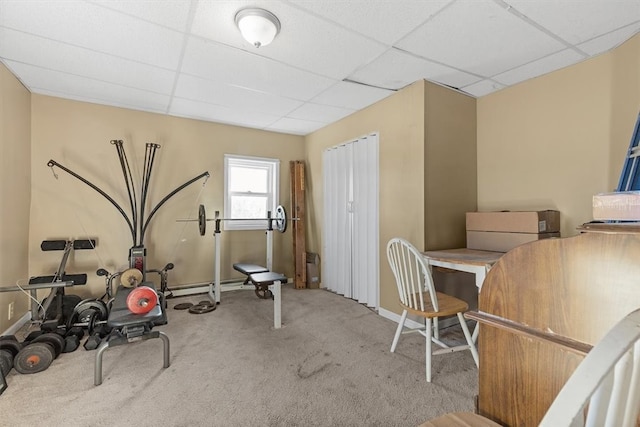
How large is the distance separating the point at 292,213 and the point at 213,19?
3026 mm

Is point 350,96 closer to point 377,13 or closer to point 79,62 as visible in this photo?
point 377,13

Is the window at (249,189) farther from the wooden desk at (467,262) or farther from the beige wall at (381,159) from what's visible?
the wooden desk at (467,262)

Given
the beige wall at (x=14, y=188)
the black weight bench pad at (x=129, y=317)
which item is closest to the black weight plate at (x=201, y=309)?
the black weight bench pad at (x=129, y=317)

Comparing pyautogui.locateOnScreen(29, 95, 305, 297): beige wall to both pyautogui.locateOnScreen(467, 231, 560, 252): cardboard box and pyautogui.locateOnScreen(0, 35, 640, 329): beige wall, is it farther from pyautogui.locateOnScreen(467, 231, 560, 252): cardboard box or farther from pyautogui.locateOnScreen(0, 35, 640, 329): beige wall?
pyautogui.locateOnScreen(467, 231, 560, 252): cardboard box

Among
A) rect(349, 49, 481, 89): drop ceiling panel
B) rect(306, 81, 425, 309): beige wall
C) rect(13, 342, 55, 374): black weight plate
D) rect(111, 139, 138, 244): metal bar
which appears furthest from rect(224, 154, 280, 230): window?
rect(13, 342, 55, 374): black weight plate

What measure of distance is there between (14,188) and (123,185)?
994 mm

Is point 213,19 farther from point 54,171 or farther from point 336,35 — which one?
point 54,171

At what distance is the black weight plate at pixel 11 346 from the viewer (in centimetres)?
213

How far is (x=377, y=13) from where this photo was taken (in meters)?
1.88

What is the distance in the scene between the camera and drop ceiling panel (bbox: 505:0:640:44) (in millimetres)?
1788

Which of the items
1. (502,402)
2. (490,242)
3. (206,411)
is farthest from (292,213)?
(502,402)

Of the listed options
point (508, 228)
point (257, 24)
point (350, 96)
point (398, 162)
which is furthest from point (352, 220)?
point (257, 24)

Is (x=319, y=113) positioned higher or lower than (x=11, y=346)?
higher

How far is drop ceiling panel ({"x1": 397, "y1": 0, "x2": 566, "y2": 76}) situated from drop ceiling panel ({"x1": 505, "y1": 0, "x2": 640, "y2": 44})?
85mm
